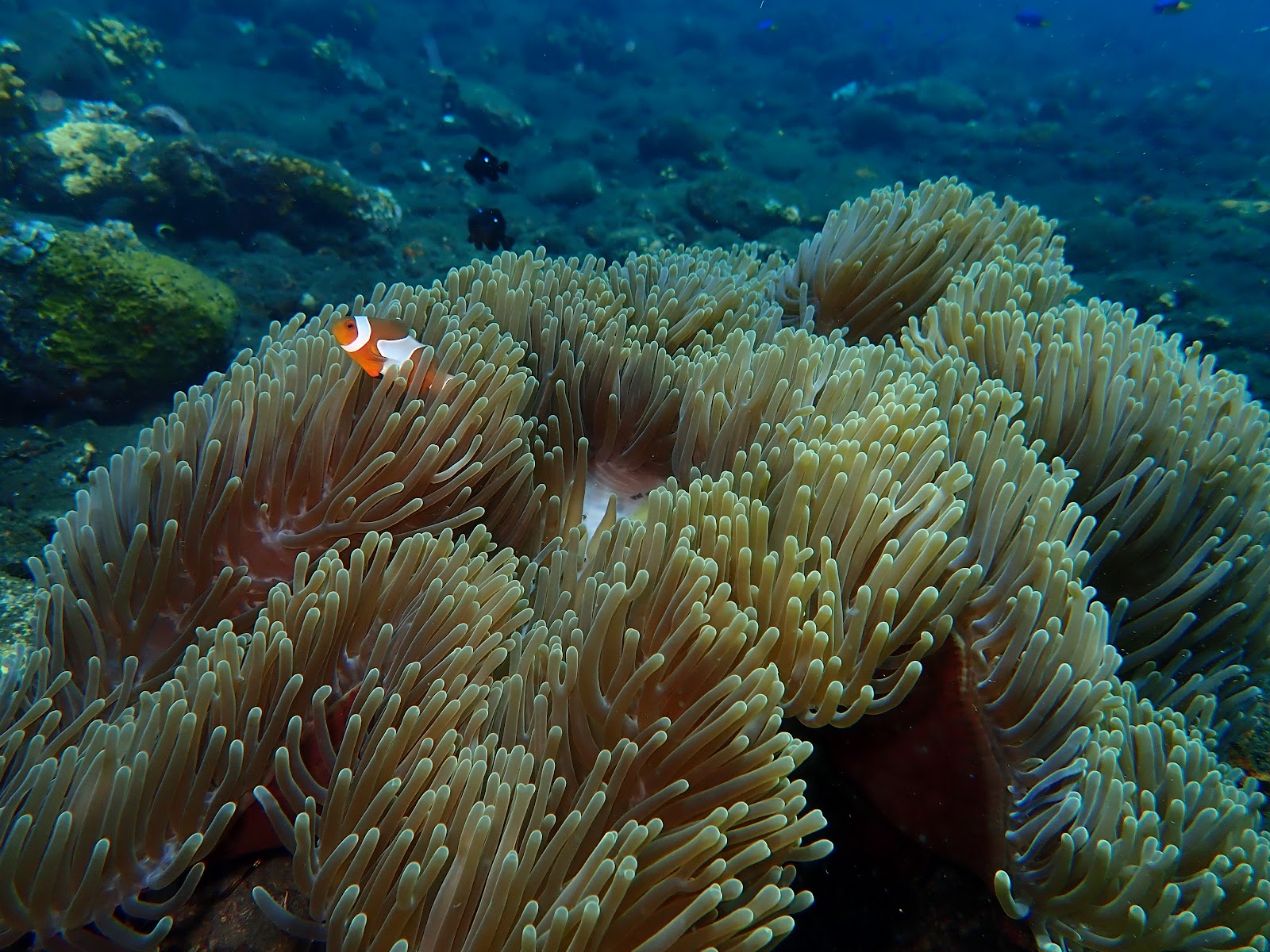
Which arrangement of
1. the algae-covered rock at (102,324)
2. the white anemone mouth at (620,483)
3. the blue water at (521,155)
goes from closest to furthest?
the white anemone mouth at (620,483), the algae-covered rock at (102,324), the blue water at (521,155)

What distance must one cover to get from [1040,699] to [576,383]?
1.93 metres

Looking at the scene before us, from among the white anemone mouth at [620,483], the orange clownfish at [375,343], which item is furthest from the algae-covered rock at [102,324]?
the white anemone mouth at [620,483]

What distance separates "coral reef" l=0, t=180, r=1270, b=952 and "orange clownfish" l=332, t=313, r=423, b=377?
0.09m

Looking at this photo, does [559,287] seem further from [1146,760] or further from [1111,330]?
[1146,760]

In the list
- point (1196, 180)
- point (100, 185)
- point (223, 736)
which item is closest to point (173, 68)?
point (100, 185)

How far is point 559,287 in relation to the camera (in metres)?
3.32

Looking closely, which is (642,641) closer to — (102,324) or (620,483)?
(620,483)

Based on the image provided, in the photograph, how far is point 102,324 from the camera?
6.39 meters

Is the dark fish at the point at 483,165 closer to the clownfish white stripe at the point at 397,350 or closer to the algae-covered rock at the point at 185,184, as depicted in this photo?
the algae-covered rock at the point at 185,184

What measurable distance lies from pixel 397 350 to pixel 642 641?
52.4 inches

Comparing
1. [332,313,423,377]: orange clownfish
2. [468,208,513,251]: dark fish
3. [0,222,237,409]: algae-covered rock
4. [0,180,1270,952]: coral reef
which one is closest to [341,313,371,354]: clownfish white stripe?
[332,313,423,377]: orange clownfish

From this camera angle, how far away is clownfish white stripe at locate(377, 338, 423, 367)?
2.33 metres

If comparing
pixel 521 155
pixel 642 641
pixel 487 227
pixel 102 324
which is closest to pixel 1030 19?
pixel 521 155

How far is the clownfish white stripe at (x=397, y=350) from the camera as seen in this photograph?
2.33m
